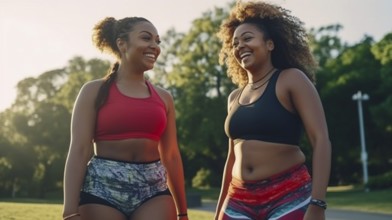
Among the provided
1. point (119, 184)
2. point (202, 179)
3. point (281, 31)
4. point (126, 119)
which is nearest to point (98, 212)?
point (119, 184)

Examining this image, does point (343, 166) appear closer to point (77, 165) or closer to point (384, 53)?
point (384, 53)

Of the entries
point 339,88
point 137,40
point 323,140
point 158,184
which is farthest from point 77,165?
point 339,88

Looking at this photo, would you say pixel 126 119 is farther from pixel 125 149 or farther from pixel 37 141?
pixel 37 141

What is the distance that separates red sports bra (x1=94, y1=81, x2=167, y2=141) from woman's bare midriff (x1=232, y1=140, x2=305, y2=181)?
2.35 feet

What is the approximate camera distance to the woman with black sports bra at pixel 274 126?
12.5ft

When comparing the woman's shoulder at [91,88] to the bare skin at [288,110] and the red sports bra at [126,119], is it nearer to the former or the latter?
the red sports bra at [126,119]

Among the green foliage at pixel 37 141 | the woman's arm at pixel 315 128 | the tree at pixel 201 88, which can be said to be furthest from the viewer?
the green foliage at pixel 37 141

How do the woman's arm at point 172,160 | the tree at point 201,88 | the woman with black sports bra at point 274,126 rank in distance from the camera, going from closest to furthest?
1. the woman with black sports bra at point 274,126
2. the woman's arm at point 172,160
3. the tree at point 201,88

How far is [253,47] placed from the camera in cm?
418

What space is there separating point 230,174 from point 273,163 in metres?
0.64

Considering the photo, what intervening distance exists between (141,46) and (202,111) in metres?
35.2

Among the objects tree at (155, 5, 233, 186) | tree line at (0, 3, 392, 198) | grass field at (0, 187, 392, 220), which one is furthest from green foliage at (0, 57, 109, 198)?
grass field at (0, 187, 392, 220)

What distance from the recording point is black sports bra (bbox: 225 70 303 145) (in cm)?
389

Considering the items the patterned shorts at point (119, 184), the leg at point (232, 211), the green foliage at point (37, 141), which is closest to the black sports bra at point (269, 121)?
the leg at point (232, 211)
